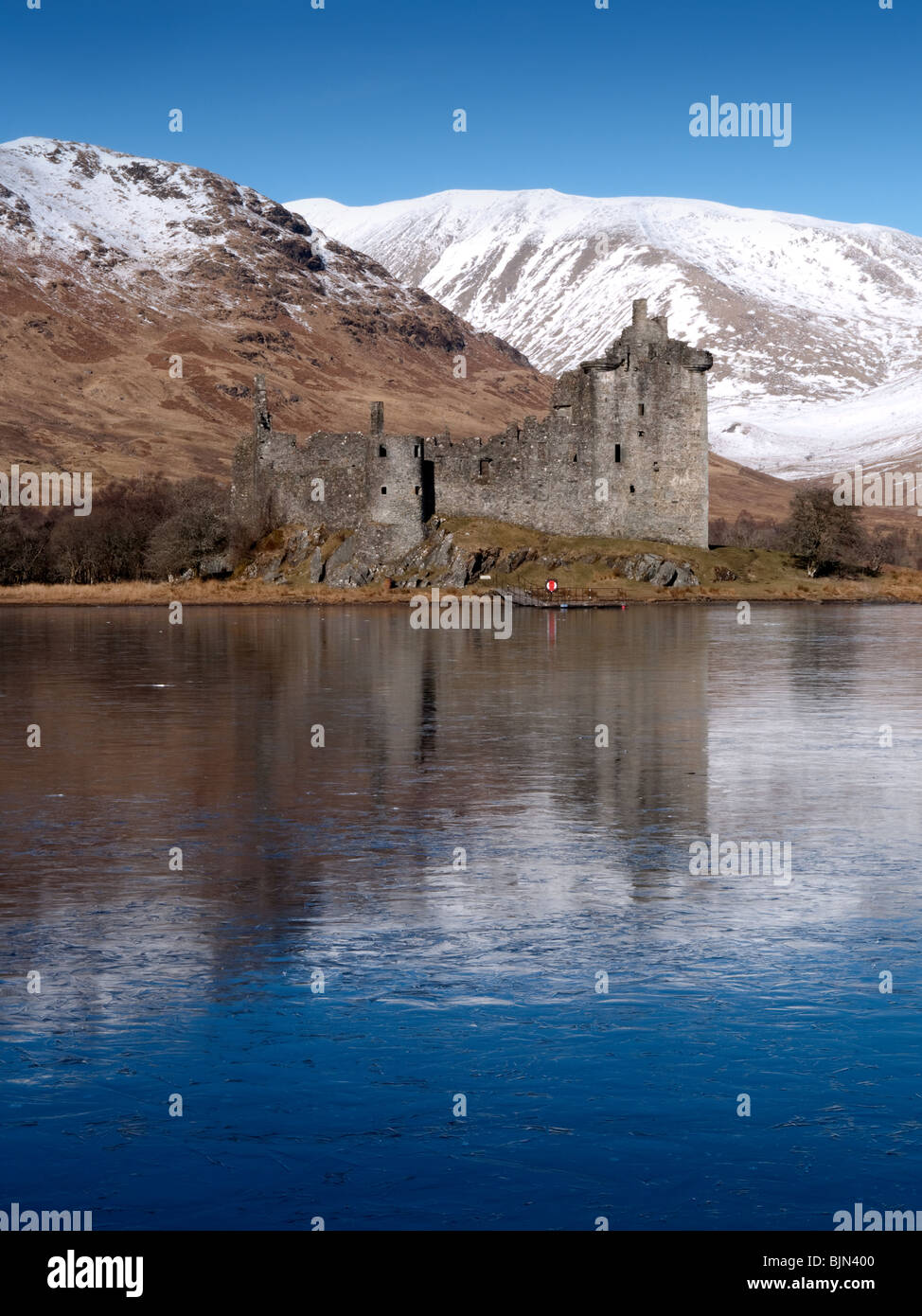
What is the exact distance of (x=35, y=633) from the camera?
174ft

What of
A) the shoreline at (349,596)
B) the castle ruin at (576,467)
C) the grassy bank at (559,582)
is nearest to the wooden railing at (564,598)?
the shoreline at (349,596)

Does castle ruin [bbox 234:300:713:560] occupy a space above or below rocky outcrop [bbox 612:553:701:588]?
above

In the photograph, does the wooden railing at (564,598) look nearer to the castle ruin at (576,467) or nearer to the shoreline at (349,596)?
the shoreline at (349,596)

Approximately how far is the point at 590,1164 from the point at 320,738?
15.7 metres

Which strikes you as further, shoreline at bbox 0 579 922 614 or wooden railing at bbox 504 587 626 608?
shoreline at bbox 0 579 922 614

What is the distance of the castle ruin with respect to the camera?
84812 millimetres

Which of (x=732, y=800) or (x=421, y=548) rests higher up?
(x=421, y=548)

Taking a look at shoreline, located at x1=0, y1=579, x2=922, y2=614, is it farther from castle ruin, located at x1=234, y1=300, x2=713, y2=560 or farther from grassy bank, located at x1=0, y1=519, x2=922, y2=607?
castle ruin, located at x1=234, y1=300, x2=713, y2=560

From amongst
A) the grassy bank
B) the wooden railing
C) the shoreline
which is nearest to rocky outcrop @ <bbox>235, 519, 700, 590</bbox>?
the grassy bank

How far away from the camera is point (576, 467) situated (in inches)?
3369

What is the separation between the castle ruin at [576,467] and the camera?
278 feet
